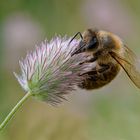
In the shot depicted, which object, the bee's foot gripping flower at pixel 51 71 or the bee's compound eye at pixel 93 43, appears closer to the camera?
the bee's foot gripping flower at pixel 51 71

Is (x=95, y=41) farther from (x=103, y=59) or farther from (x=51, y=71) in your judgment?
(x=51, y=71)

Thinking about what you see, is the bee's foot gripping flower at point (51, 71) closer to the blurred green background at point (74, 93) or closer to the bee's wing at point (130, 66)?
the bee's wing at point (130, 66)

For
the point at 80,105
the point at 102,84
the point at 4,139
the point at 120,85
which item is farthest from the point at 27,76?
the point at 120,85

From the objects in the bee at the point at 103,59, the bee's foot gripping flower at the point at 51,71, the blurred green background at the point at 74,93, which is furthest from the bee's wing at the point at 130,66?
the blurred green background at the point at 74,93

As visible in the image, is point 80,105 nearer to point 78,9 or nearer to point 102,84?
point 78,9

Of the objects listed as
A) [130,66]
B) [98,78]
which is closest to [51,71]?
[98,78]

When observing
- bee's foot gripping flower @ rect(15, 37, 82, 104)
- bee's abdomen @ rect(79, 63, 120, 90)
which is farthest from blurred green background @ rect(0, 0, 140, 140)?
bee's foot gripping flower @ rect(15, 37, 82, 104)

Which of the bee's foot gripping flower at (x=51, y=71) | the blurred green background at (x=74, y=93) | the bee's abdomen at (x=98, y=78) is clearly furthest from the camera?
the blurred green background at (x=74, y=93)

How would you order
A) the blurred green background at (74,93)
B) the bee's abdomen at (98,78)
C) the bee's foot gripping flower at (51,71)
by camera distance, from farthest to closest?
the blurred green background at (74,93), the bee's abdomen at (98,78), the bee's foot gripping flower at (51,71)
